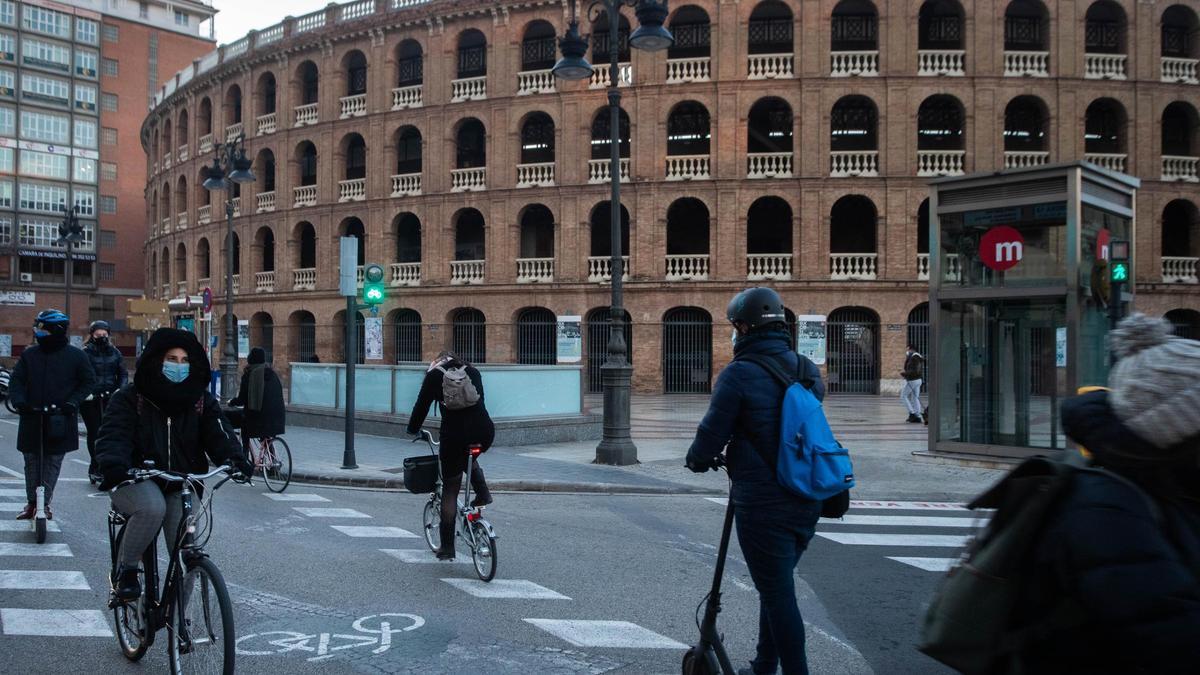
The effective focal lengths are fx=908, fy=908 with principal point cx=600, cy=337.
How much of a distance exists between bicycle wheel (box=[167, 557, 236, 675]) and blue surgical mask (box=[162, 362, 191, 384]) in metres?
1.04

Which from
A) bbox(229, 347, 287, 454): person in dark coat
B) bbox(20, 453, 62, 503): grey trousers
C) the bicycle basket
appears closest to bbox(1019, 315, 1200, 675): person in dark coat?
the bicycle basket

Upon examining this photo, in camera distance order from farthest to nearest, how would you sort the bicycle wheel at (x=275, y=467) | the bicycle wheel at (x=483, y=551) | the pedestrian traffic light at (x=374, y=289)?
1. the pedestrian traffic light at (x=374, y=289)
2. the bicycle wheel at (x=275, y=467)
3. the bicycle wheel at (x=483, y=551)

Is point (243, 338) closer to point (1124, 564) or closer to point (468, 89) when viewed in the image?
point (468, 89)

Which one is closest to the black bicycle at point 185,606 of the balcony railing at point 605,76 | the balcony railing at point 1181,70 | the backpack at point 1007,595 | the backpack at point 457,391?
the backpack at point 457,391

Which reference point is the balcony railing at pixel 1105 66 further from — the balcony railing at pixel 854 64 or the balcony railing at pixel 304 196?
the balcony railing at pixel 304 196

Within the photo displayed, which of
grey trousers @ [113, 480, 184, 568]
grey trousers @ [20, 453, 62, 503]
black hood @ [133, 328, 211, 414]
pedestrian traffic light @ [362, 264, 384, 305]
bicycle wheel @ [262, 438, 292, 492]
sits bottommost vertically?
bicycle wheel @ [262, 438, 292, 492]

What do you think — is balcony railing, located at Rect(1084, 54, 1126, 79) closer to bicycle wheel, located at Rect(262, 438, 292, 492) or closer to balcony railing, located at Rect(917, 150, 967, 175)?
balcony railing, located at Rect(917, 150, 967, 175)

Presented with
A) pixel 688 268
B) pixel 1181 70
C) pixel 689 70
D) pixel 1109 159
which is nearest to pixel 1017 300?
pixel 688 268

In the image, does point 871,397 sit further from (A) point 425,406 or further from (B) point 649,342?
(A) point 425,406

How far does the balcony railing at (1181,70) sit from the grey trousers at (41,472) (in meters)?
34.1

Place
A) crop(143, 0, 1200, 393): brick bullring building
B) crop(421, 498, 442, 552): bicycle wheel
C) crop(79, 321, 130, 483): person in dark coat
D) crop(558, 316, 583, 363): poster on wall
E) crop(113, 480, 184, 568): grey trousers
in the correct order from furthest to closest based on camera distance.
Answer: crop(558, 316, 583, 363): poster on wall
crop(143, 0, 1200, 393): brick bullring building
crop(79, 321, 130, 483): person in dark coat
crop(421, 498, 442, 552): bicycle wheel
crop(113, 480, 184, 568): grey trousers

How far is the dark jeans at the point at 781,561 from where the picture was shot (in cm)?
410

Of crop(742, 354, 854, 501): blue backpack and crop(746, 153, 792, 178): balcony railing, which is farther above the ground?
crop(746, 153, 792, 178): balcony railing

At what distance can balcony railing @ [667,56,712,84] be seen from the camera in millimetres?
31250
